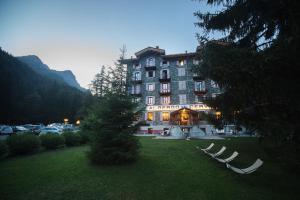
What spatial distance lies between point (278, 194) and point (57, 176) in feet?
27.3

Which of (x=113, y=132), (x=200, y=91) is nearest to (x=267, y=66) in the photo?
(x=113, y=132)

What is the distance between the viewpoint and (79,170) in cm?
816

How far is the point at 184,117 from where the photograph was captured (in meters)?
34.9

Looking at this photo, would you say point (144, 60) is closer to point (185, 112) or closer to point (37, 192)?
point (185, 112)

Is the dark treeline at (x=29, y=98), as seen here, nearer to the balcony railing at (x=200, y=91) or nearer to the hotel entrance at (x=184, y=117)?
the hotel entrance at (x=184, y=117)

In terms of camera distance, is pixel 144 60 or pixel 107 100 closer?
pixel 107 100

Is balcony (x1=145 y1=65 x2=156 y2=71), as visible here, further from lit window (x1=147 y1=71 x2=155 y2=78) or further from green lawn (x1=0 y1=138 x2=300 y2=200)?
green lawn (x1=0 y1=138 x2=300 y2=200)

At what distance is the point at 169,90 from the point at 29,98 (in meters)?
48.0

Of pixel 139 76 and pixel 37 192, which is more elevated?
pixel 139 76

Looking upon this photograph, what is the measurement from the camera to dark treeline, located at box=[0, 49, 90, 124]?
5028cm

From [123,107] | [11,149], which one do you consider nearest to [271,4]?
[123,107]

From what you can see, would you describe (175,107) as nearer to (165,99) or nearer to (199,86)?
(165,99)

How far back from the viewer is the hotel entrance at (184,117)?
33.8 m

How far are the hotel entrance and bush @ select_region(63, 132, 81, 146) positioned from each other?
20790mm
